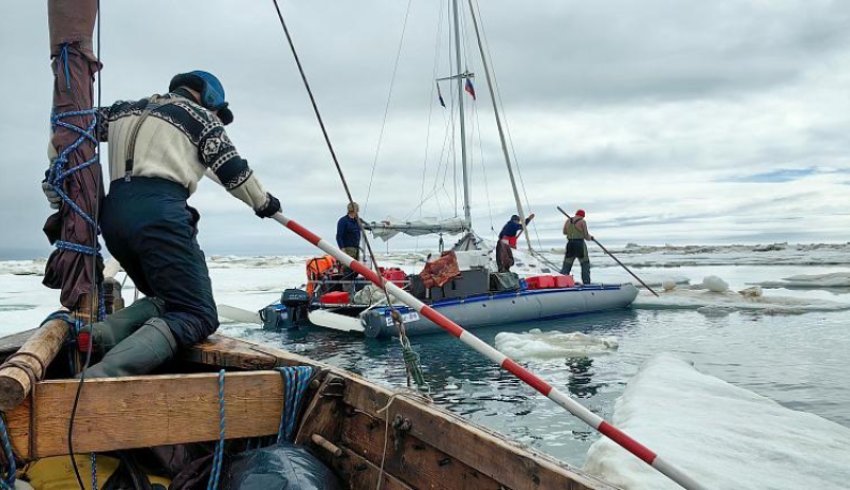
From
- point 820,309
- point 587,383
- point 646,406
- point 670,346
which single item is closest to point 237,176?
point 646,406

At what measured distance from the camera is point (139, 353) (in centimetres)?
254

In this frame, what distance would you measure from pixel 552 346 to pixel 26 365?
8.16 meters

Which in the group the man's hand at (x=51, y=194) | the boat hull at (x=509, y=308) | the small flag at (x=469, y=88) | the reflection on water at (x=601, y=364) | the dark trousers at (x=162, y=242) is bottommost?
the reflection on water at (x=601, y=364)

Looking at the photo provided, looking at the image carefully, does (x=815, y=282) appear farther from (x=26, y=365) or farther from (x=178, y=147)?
(x=26, y=365)

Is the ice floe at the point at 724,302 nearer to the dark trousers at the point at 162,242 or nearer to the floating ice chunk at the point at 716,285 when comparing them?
the floating ice chunk at the point at 716,285

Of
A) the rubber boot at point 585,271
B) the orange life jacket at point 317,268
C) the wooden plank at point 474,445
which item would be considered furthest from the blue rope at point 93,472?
the rubber boot at point 585,271

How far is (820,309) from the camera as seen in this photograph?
46.8 ft

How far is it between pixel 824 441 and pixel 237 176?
437 cm

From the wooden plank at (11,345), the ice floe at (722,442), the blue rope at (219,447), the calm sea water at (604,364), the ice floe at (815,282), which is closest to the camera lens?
the blue rope at (219,447)

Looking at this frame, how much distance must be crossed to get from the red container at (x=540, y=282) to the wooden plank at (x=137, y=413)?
41.1 feet

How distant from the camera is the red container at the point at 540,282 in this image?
14.5m

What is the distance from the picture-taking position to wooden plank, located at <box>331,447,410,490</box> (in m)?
2.30

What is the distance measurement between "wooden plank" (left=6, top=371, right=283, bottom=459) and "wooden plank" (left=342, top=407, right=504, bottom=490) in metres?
0.41

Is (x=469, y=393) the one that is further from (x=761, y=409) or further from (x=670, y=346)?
(x=670, y=346)
